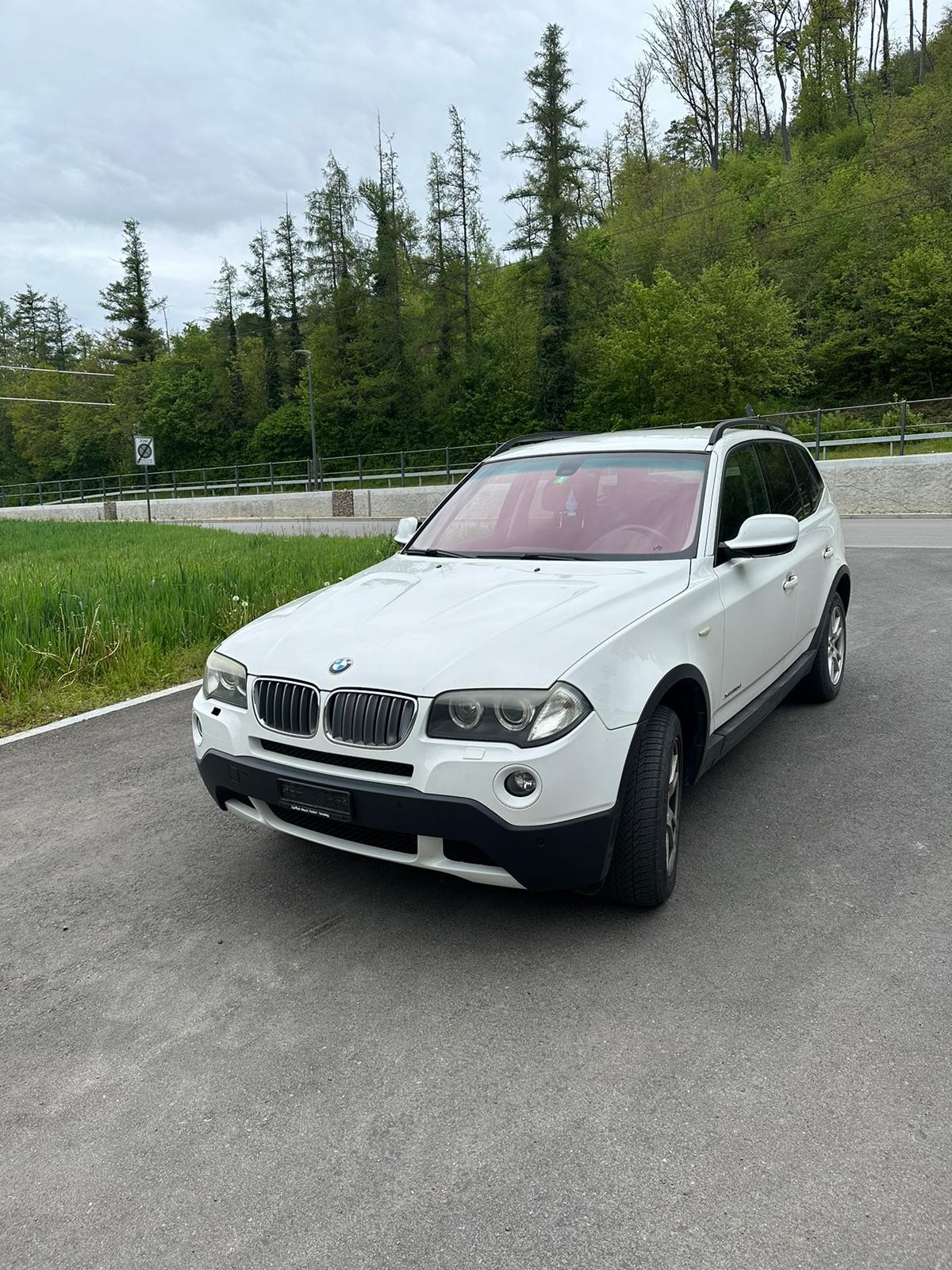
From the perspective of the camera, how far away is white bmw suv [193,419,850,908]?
9.59ft

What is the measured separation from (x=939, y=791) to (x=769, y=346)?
35121 mm

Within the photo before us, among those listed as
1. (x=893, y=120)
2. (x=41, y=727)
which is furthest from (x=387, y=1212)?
(x=893, y=120)

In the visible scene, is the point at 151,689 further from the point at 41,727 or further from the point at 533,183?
the point at 533,183

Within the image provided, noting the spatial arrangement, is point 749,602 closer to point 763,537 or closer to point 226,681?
point 763,537

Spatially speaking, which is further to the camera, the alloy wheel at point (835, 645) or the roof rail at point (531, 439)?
the alloy wheel at point (835, 645)

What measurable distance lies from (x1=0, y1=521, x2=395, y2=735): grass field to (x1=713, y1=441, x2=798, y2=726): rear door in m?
4.54

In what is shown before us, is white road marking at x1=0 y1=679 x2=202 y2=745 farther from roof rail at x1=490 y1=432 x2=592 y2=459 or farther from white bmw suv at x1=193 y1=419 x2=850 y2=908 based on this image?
white bmw suv at x1=193 y1=419 x2=850 y2=908

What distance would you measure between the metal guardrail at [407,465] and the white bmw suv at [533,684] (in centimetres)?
Answer: 1434

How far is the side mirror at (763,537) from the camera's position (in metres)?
3.94

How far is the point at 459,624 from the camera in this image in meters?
3.32

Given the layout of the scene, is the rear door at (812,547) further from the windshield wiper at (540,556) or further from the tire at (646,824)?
the tire at (646,824)

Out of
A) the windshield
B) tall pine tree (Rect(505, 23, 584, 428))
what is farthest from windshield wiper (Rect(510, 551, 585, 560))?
tall pine tree (Rect(505, 23, 584, 428))

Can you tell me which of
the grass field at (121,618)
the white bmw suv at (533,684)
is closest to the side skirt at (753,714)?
the white bmw suv at (533,684)

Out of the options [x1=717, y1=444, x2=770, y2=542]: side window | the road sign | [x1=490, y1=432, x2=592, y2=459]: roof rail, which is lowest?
[x1=717, y1=444, x2=770, y2=542]: side window
